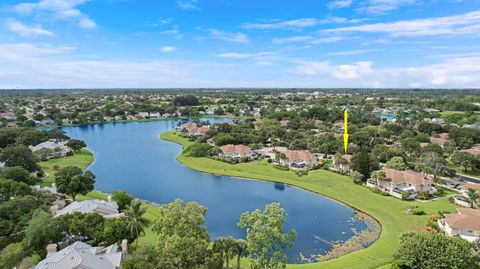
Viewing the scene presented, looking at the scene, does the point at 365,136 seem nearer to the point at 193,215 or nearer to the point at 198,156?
the point at 198,156

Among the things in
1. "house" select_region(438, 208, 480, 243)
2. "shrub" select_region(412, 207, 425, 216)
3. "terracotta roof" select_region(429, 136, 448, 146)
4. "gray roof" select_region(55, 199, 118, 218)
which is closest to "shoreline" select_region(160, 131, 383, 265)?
"shrub" select_region(412, 207, 425, 216)

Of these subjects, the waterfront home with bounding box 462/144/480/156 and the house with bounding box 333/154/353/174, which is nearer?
the house with bounding box 333/154/353/174

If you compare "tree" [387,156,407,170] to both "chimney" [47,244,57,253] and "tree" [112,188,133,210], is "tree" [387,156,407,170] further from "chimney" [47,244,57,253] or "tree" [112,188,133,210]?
"chimney" [47,244,57,253]

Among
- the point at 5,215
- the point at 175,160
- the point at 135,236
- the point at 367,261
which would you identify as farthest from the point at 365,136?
the point at 5,215

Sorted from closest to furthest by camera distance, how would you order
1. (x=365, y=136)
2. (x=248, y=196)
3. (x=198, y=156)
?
1. (x=248, y=196)
2. (x=198, y=156)
3. (x=365, y=136)

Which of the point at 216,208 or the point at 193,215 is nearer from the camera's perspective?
the point at 193,215

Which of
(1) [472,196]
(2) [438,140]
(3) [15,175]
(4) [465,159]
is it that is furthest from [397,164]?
(3) [15,175]
